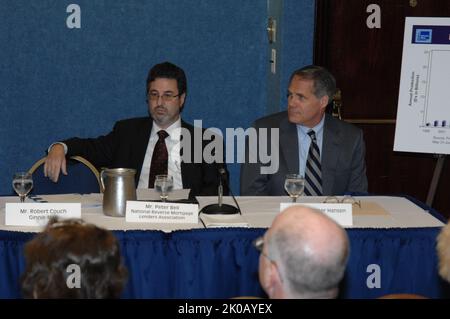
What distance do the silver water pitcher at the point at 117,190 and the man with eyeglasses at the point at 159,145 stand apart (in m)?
0.89

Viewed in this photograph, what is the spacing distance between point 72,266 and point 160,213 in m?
1.38

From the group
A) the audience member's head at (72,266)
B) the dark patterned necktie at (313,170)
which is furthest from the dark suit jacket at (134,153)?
the audience member's head at (72,266)

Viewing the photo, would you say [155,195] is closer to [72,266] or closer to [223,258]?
[223,258]

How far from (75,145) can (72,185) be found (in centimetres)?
28

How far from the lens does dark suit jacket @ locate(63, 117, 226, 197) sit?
13.4 feet

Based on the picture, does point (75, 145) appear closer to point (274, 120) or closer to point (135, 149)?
point (135, 149)

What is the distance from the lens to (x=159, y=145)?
4133 millimetres

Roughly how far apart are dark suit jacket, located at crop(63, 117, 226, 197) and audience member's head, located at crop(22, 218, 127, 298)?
2269 mm

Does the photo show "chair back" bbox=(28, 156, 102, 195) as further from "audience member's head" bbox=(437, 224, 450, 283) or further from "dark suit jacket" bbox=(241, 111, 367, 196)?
"audience member's head" bbox=(437, 224, 450, 283)

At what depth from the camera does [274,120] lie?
4.11 m

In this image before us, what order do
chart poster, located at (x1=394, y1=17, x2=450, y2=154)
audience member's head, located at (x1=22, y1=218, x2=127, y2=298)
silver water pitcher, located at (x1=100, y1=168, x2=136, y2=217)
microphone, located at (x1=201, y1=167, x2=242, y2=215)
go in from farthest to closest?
chart poster, located at (x1=394, y1=17, x2=450, y2=154) < microphone, located at (x1=201, y1=167, x2=242, y2=215) < silver water pitcher, located at (x1=100, y1=168, x2=136, y2=217) < audience member's head, located at (x1=22, y1=218, x2=127, y2=298)

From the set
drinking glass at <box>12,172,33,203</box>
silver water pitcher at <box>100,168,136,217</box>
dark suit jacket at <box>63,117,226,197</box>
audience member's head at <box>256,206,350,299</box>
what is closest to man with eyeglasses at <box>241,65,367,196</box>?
dark suit jacket at <box>63,117,226,197</box>

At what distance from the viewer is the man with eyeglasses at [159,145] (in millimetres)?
4098
